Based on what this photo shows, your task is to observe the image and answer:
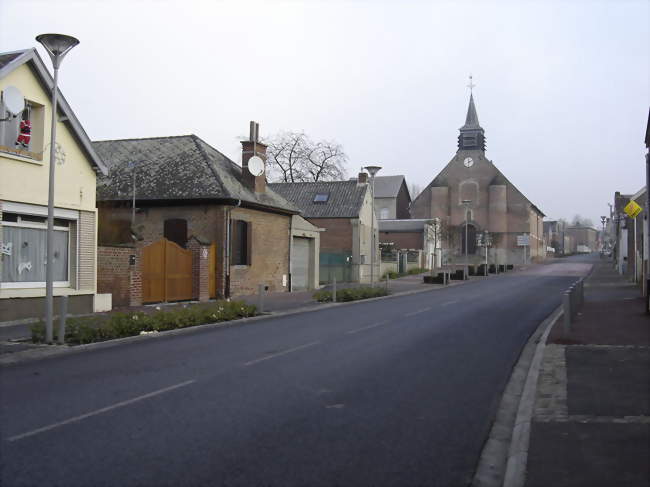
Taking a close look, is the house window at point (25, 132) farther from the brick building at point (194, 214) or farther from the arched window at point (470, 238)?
the arched window at point (470, 238)

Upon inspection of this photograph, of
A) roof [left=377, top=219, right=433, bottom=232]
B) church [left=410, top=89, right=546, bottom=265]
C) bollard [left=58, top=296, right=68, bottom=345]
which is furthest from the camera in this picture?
church [left=410, top=89, right=546, bottom=265]

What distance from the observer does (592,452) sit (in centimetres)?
540

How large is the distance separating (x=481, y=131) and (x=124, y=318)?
81841mm

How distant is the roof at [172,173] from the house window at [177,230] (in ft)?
3.20

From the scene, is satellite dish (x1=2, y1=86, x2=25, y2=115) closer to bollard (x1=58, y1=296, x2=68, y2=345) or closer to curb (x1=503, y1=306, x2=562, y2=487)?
bollard (x1=58, y1=296, x2=68, y2=345)

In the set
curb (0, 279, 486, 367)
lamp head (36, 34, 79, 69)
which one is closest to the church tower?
curb (0, 279, 486, 367)

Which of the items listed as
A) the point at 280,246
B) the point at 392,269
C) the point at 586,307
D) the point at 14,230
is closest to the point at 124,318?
the point at 14,230

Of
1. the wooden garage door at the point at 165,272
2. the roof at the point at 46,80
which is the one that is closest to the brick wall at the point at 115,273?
the wooden garage door at the point at 165,272

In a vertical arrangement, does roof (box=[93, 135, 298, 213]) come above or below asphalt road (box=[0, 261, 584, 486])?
above

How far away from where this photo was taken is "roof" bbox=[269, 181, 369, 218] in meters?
45.3

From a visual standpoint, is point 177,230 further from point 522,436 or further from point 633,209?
point 522,436

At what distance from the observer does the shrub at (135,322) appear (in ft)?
41.8

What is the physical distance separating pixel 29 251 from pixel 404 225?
5415cm

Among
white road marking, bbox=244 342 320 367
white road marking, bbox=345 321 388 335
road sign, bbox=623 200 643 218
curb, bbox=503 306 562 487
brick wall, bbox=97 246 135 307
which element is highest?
road sign, bbox=623 200 643 218
